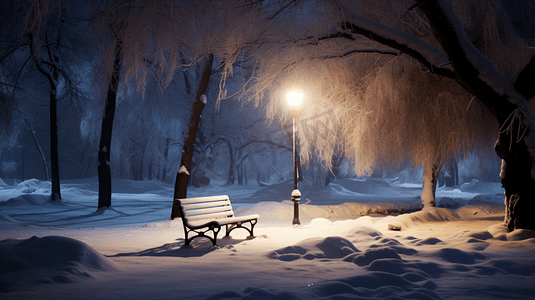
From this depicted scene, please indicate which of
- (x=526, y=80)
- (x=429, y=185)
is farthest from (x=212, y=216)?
(x=429, y=185)

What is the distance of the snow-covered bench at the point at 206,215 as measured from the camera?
19.8 feet

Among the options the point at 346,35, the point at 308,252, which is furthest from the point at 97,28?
the point at 308,252

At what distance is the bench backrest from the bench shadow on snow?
1.49ft

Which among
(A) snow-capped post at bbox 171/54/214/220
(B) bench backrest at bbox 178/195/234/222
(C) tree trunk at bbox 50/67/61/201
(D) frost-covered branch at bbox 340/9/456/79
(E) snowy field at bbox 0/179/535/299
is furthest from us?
(C) tree trunk at bbox 50/67/61/201

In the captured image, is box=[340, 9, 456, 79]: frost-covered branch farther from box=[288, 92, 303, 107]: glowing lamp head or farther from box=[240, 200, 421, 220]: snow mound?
box=[240, 200, 421, 220]: snow mound

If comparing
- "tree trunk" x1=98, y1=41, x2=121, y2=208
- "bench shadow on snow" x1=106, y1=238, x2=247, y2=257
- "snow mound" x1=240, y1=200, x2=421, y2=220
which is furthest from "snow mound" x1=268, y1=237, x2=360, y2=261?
"tree trunk" x1=98, y1=41, x2=121, y2=208

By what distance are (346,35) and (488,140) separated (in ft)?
18.5

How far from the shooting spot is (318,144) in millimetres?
11086

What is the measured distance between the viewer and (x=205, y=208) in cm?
680

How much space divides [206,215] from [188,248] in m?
0.77

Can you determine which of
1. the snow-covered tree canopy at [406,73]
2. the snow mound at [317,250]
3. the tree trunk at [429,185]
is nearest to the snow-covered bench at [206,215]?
the snow mound at [317,250]

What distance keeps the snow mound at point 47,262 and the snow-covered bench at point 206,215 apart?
1895 millimetres

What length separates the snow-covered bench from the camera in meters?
6.04

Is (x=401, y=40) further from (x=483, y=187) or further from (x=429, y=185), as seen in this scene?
(x=483, y=187)
